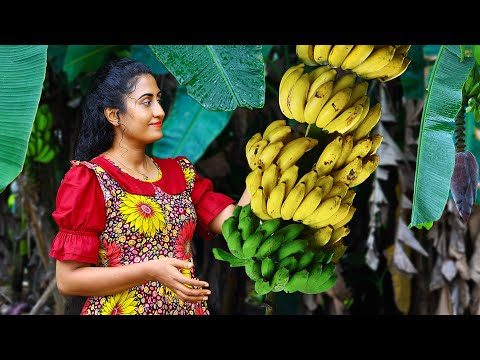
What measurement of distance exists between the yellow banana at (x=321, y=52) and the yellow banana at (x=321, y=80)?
0.03 m

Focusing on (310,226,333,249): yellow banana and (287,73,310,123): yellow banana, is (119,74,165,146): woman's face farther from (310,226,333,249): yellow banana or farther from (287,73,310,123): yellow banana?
(310,226,333,249): yellow banana

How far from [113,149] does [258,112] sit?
54.7 inches

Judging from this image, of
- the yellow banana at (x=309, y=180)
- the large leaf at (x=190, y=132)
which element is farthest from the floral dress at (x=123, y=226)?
the large leaf at (x=190, y=132)

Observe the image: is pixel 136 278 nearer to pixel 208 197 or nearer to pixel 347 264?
pixel 208 197

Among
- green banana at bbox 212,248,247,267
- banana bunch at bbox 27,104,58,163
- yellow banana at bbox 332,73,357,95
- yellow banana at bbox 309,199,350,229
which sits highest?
banana bunch at bbox 27,104,58,163

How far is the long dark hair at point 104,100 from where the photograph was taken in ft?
4.07

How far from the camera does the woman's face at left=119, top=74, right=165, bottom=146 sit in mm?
1236

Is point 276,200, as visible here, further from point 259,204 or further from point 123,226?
point 123,226

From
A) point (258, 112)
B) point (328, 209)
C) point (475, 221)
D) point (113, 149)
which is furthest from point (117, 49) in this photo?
point (475, 221)

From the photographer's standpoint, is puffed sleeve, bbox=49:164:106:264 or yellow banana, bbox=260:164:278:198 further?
yellow banana, bbox=260:164:278:198

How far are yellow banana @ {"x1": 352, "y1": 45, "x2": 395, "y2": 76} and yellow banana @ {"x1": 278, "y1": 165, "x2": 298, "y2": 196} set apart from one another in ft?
0.75

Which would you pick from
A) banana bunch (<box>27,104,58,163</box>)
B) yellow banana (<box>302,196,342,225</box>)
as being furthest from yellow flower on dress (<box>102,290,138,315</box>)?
banana bunch (<box>27,104,58,163</box>)

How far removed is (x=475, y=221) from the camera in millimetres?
2600
